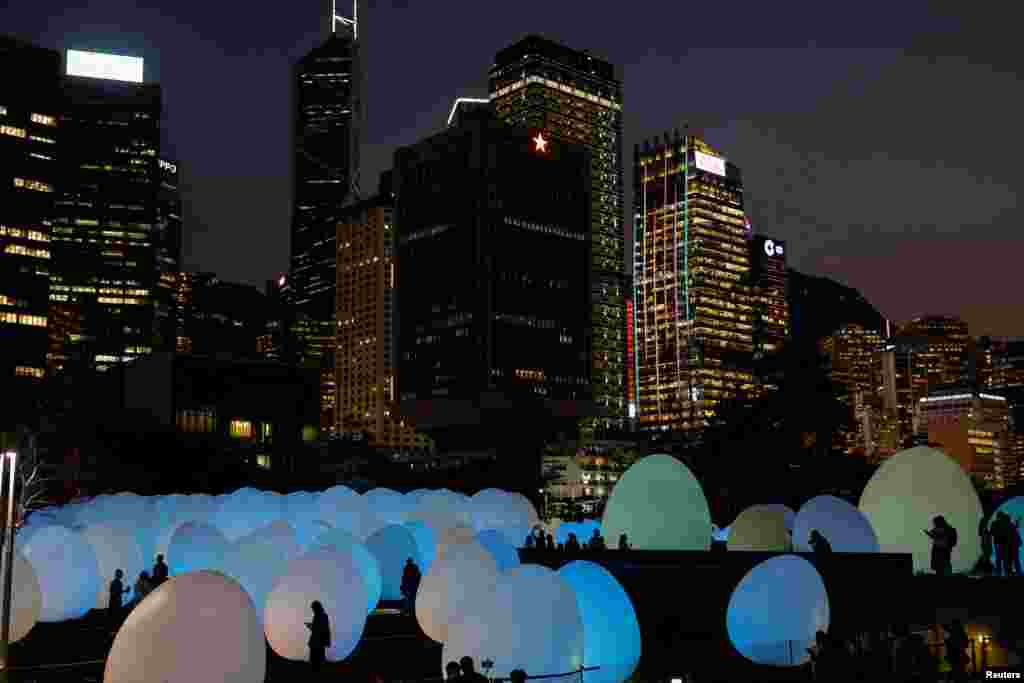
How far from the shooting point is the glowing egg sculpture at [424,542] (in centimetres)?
2930

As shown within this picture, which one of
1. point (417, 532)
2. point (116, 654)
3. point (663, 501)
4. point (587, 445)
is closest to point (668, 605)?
point (663, 501)

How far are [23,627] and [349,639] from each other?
6146 millimetres

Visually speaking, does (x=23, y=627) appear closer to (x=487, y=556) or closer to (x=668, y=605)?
(x=487, y=556)

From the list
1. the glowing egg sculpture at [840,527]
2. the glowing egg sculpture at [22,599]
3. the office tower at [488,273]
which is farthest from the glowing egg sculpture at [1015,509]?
the office tower at [488,273]

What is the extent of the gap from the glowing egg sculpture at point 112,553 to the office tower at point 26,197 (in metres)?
106

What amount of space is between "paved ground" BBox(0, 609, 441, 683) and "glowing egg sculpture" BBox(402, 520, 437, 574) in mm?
3155

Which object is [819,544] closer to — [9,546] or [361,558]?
[361,558]

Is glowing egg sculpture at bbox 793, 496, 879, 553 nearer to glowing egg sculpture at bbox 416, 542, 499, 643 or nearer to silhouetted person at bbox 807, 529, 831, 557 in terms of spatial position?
silhouetted person at bbox 807, 529, 831, 557

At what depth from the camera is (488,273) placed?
6216 inches

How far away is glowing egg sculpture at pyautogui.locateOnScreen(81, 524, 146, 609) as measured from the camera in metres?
28.2

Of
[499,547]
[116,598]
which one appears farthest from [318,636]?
[116,598]

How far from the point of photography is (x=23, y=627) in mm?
19672

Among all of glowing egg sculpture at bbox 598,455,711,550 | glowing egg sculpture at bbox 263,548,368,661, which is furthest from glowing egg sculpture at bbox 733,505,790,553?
glowing egg sculpture at bbox 263,548,368,661

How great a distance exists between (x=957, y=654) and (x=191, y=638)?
37.0 feet
